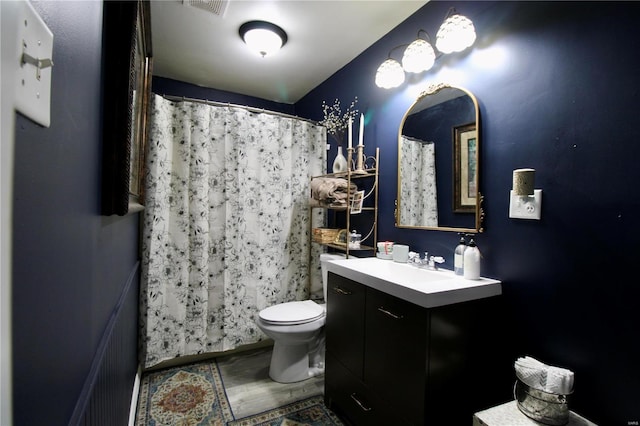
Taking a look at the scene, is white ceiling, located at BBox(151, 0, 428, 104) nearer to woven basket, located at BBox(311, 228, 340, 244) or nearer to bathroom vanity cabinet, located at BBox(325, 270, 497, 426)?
woven basket, located at BBox(311, 228, 340, 244)

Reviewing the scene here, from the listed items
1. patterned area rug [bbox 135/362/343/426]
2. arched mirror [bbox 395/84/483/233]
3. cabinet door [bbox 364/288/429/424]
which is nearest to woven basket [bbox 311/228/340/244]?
arched mirror [bbox 395/84/483/233]

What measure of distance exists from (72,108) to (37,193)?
234 millimetres

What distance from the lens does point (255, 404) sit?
184cm

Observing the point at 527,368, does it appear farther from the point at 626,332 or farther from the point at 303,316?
the point at 303,316

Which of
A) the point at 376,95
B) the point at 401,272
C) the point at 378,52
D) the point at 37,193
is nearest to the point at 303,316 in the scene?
the point at 401,272

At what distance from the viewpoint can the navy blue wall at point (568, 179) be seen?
103 cm

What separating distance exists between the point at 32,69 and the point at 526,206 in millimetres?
1547

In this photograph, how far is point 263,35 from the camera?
2.04 metres

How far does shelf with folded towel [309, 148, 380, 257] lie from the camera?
2.18 metres

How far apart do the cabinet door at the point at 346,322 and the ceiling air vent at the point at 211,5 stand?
1.77m

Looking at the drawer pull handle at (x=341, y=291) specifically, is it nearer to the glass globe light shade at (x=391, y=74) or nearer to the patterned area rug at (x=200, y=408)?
the patterned area rug at (x=200, y=408)

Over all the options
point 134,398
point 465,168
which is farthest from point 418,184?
point 134,398

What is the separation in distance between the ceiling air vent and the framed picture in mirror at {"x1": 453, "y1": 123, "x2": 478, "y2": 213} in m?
1.57

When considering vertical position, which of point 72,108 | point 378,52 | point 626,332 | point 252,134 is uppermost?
point 378,52
